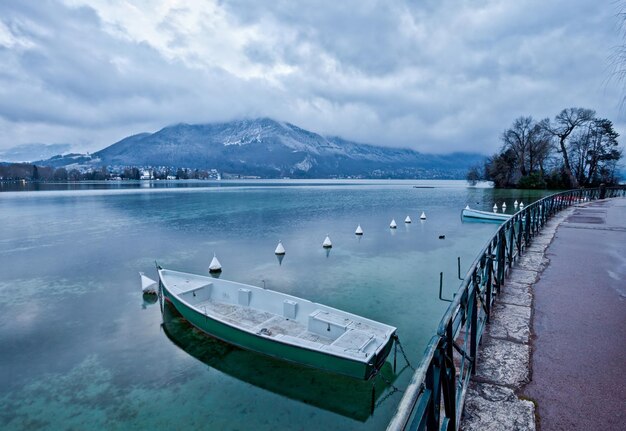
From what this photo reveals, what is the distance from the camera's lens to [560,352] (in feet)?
14.1

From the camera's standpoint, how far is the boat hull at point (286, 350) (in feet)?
26.1

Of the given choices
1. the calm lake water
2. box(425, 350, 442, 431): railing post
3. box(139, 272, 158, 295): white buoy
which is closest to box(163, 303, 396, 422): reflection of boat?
the calm lake water

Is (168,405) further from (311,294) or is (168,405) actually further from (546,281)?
(546,281)

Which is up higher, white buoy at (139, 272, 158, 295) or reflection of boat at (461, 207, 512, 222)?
reflection of boat at (461, 207, 512, 222)

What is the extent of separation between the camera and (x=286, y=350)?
887 cm

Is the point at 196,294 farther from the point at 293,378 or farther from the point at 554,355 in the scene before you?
the point at 554,355

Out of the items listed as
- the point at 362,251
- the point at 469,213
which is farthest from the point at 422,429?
the point at 469,213

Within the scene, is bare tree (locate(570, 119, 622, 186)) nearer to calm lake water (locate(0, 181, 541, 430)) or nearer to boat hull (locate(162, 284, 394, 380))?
calm lake water (locate(0, 181, 541, 430))

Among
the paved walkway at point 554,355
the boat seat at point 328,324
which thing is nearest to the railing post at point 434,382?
the paved walkway at point 554,355

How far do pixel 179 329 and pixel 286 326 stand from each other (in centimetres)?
412

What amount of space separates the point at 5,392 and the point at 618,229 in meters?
20.8

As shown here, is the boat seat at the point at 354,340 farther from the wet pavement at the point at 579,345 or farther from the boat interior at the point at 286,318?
the wet pavement at the point at 579,345

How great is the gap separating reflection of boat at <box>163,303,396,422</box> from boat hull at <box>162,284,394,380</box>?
0.32 m

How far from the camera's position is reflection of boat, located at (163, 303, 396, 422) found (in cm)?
800
